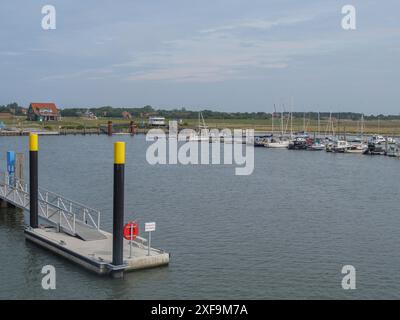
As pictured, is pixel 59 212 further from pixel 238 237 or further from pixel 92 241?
pixel 238 237

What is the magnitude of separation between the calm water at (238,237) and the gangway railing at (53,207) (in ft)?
4.35

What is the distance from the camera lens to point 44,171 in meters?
55.1

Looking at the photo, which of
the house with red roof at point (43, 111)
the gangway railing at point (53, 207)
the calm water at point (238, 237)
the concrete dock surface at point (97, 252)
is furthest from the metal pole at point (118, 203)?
the house with red roof at point (43, 111)

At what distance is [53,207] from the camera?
27359 millimetres

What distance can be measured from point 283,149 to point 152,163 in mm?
34907

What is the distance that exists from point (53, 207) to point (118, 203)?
9.23m

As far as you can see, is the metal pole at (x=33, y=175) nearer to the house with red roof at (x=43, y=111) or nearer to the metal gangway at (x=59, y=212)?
the metal gangway at (x=59, y=212)

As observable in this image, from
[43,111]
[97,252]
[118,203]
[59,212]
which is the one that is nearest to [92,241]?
[97,252]

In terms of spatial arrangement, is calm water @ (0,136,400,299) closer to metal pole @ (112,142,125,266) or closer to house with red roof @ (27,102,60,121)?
metal pole @ (112,142,125,266)

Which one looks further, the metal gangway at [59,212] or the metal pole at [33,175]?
the metal pole at [33,175]

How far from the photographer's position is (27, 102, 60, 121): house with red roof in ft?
559

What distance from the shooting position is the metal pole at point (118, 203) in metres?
18.9
